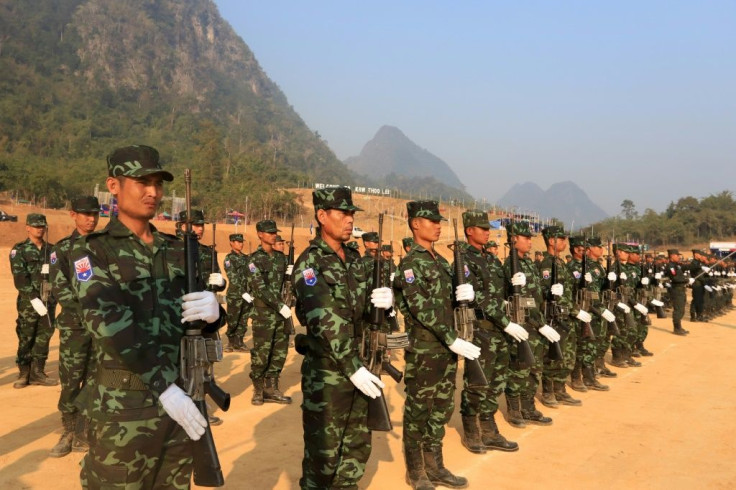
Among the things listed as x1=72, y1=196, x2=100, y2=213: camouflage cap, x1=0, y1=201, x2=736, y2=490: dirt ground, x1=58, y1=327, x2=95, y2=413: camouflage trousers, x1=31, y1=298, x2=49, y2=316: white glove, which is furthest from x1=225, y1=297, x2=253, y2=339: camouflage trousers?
x1=58, y1=327, x2=95, y2=413: camouflage trousers

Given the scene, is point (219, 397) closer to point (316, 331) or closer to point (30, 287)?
point (316, 331)

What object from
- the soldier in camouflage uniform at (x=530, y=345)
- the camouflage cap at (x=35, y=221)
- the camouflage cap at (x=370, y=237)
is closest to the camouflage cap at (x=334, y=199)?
the soldier in camouflage uniform at (x=530, y=345)

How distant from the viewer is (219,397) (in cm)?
300

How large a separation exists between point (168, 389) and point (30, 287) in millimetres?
6436

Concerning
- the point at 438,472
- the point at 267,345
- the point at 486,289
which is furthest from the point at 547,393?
the point at 267,345

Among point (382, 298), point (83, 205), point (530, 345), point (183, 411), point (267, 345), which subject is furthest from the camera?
point (267, 345)

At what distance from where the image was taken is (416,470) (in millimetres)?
5176

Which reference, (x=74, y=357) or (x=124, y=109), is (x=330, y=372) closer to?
(x=74, y=357)

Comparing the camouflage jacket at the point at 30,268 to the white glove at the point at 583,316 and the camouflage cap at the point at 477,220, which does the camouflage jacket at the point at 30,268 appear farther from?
the white glove at the point at 583,316

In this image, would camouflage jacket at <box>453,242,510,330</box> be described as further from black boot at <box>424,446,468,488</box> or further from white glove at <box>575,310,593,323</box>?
white glove at <box>575,310,593,323</box>

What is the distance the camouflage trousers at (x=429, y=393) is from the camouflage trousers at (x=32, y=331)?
580 centimetres

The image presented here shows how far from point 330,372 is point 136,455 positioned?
1.51 metres

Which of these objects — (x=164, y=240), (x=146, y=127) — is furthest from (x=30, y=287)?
(x=146, y=127)

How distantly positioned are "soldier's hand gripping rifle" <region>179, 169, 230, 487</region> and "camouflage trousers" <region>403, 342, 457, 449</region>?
2.51 metres
